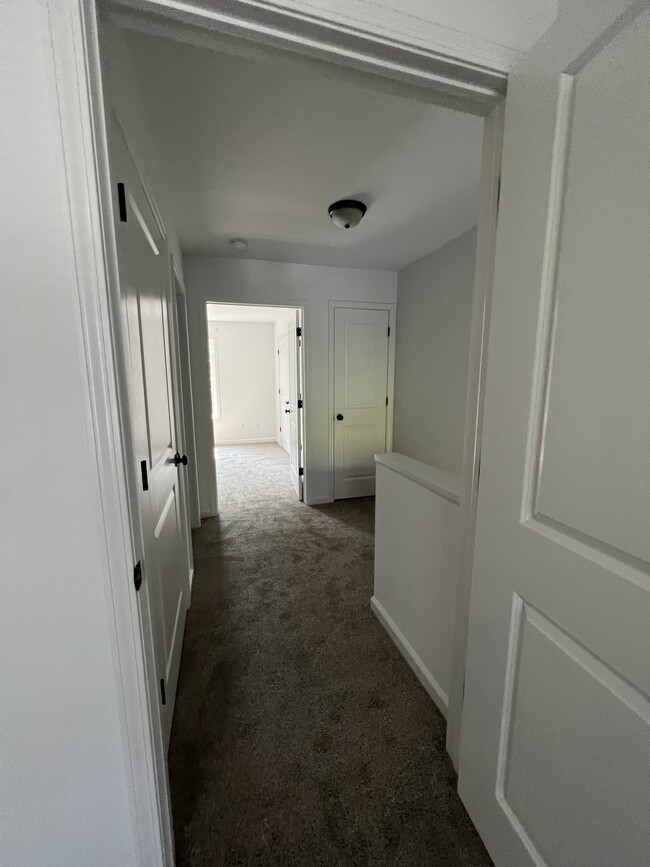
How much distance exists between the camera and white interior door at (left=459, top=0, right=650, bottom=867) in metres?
0.58

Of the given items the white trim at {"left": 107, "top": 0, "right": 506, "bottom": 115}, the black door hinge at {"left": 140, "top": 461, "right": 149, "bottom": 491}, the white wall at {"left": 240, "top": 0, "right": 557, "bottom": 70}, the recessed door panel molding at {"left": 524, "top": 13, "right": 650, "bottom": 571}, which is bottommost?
the black door hinge at {"left": 140, "top": 461, "right": 149, "bottom": 491}

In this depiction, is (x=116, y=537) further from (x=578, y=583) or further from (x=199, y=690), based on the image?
(x=199, y=690)

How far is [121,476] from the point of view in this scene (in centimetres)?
68

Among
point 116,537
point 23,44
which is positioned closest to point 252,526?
point 116,537

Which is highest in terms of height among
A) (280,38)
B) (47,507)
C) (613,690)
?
(280,38)

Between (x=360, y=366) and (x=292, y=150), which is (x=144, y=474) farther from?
(x=360, y=366)

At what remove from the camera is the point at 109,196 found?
632mm

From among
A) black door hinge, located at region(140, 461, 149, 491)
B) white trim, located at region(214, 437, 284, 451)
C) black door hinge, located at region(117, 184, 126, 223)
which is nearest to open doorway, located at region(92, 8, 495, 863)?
black door hinge, located at region(117, 184, 126, 223)

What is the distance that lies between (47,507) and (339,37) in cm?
105

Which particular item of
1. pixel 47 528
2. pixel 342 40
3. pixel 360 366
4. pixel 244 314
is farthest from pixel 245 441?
pixel 342 40

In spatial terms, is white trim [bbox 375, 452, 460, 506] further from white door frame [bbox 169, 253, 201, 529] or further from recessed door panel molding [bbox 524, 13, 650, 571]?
white door frame [bbox 169, 253, 201, 529]

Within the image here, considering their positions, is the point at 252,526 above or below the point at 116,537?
below

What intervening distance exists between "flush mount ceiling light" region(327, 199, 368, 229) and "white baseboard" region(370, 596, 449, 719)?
2260 millimetres

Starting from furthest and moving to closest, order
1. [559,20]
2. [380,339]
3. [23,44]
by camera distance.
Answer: [380,339] < [559,20] < [23,44]
